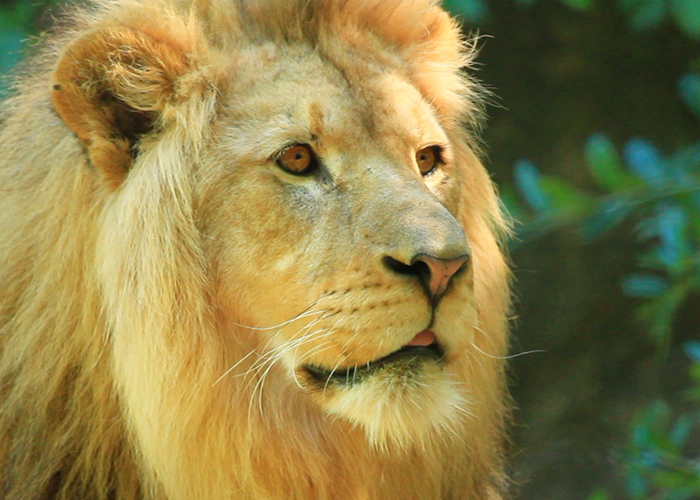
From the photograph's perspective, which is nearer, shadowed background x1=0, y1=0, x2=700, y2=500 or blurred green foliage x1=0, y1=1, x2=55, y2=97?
blurred green foliage x1=0, y1=1, x2=55, y2=97

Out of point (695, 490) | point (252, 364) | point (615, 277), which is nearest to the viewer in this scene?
point (252, 364)

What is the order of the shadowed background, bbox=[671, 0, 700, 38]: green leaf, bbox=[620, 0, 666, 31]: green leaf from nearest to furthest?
bbox=[671, 0, 700, 38]: green leaf, bbox=[620, 0, 666, 31]: green leaf, the shadowed background

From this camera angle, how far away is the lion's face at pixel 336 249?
2113mm

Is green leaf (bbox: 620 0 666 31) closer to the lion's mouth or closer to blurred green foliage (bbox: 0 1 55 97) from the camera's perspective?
the lion's mouth

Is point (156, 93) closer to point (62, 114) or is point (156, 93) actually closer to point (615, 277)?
point (62, 114)

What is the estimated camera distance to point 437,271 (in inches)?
81.6

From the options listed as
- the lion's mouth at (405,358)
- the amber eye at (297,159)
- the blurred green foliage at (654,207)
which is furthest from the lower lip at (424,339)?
the blurred green foliage at (654,207)

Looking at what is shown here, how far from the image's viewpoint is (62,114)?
2211mm

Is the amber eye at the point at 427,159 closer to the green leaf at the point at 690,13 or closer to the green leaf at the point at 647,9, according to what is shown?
the green leaf at the point at 690,13

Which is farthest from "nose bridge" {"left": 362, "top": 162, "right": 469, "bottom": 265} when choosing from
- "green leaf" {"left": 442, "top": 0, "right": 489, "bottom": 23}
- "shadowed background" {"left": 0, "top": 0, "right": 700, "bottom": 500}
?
"shadowed background" {"left": 0, "top": 0, "right": 700, "bottom": 500}

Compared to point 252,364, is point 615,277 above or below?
above

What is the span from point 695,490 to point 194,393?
6.19 ft

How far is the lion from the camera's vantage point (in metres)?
2.17

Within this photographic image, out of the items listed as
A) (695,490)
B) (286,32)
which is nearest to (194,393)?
(286,32)
